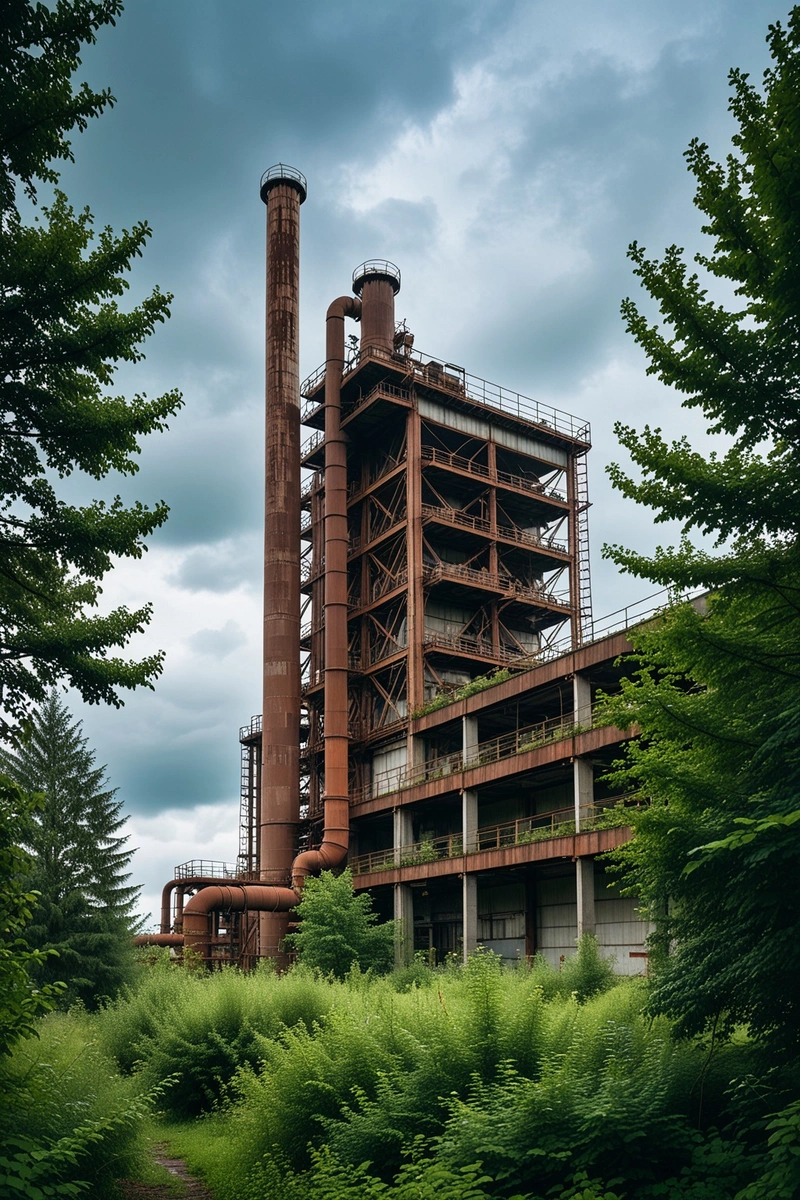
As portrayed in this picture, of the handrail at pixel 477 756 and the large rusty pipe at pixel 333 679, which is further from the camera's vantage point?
the large rusty pipe at pixel 333 679

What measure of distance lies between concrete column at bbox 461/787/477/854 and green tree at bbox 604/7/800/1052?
88.2 ft

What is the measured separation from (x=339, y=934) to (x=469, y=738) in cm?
915

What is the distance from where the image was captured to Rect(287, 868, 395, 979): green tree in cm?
3378

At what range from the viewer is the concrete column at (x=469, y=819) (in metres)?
37.5

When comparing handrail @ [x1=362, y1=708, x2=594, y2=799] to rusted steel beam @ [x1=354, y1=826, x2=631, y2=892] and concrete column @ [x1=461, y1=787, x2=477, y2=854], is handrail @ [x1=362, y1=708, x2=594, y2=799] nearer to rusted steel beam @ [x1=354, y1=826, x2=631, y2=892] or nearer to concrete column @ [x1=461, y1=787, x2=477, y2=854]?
concrete column @ [x1=461, y1=787, x2=477, y2=854]

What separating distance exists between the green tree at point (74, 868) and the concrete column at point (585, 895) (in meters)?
13.5

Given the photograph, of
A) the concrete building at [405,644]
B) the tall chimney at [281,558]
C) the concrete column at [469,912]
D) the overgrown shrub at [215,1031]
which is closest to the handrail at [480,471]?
the concrete building at [405,644]

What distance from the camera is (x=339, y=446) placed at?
159 ft

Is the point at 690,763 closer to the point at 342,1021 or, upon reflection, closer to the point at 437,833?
the point at 342,1021

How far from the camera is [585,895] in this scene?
100 ft

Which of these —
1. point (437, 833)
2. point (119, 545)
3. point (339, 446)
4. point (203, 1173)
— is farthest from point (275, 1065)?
A: point (339, 446)

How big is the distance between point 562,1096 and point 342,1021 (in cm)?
438

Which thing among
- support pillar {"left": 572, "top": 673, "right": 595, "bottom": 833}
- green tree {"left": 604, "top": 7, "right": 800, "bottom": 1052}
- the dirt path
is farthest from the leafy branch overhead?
support pillar {"left": 572, "top": 673, "right": 595, "bottom": 833}

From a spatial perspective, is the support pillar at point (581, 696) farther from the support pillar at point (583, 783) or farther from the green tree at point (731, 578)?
the green tree at point (731, 578)
